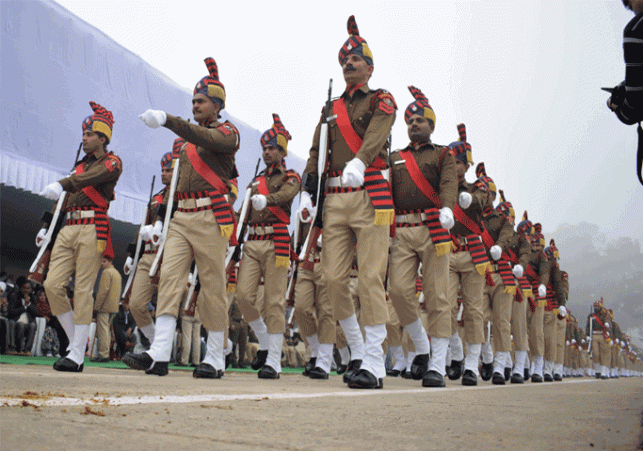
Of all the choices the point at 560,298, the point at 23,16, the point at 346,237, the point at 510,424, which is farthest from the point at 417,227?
the point at 23,16

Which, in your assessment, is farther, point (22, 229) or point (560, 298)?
point (22, 229)

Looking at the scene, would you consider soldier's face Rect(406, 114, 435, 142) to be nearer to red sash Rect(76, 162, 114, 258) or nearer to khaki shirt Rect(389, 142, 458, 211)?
khaki shirt Rect(389, 142, 458, 211)

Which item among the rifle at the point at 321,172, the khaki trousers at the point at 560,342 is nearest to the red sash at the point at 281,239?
the rifle at the point at 321,172

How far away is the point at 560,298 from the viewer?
42.1 feet

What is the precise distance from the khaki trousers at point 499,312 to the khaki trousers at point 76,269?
17.2ft

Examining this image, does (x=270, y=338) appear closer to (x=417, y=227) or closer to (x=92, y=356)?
(x=417, y=227)

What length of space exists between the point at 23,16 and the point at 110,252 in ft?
23.4

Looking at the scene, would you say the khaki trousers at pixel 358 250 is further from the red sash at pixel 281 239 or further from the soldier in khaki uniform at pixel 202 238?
the red sash at pixel 281 239

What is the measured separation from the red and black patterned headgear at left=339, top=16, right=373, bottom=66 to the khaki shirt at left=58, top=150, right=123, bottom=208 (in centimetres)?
237

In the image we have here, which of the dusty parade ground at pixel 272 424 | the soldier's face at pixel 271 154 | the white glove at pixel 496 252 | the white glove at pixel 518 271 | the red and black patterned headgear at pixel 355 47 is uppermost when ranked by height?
the red and black patterned headgear at pixel 355 47

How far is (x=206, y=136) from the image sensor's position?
5148 millimetres

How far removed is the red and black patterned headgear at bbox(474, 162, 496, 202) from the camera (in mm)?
8297

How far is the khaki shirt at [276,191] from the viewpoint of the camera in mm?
7090

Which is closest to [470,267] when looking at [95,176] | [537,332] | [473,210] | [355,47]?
[473,210]
